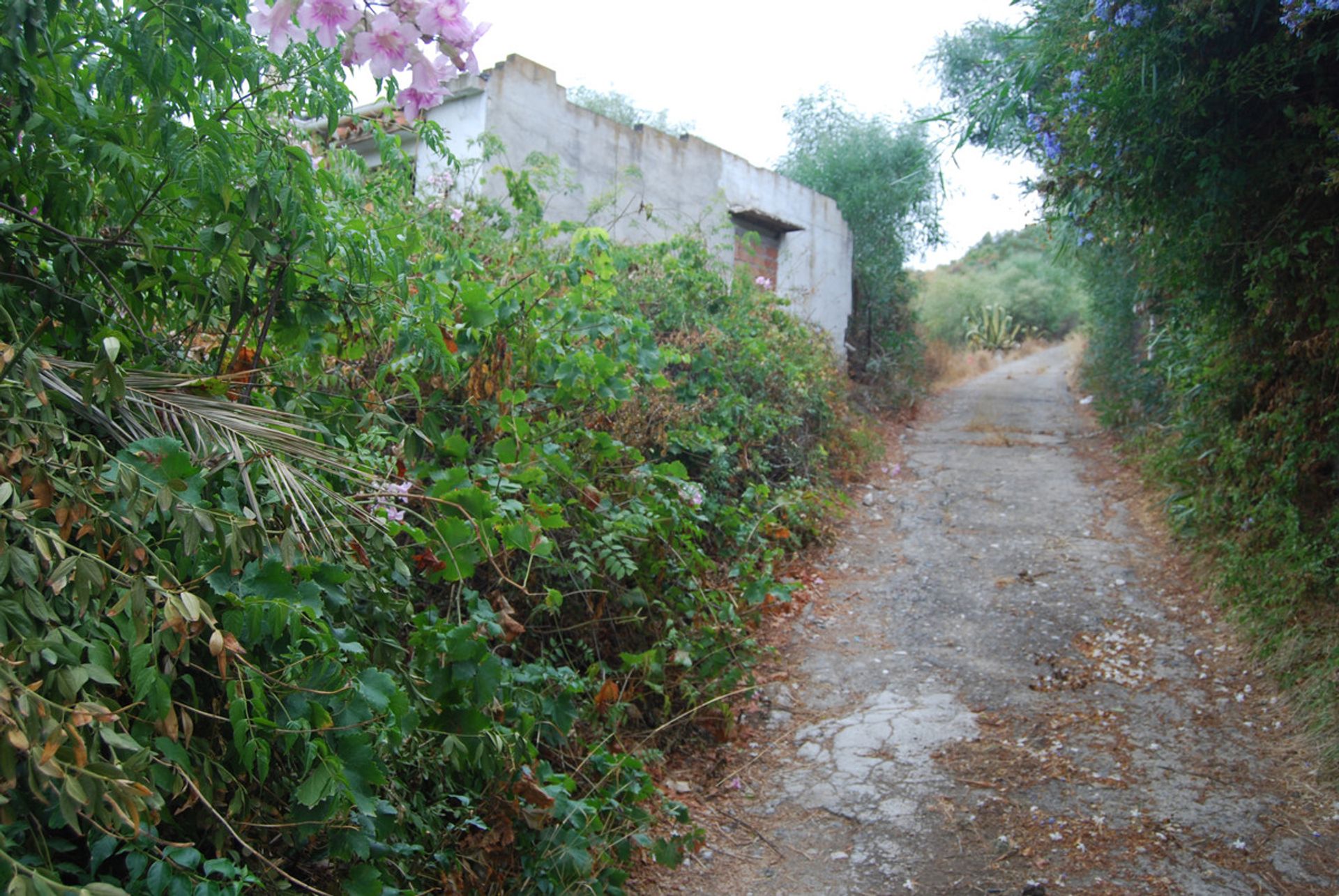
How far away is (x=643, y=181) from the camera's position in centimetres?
915

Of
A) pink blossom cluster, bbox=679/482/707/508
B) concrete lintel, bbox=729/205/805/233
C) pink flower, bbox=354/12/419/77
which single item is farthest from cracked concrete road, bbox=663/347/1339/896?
concrete lintel, bbox=729/205/805/233

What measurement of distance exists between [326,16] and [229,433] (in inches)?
34.4

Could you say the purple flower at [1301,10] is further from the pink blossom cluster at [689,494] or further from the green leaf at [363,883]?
the green leaf at [363,883]

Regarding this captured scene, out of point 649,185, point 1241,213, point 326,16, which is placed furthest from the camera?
point 649,185

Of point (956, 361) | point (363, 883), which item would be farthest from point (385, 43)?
point (956, 361)

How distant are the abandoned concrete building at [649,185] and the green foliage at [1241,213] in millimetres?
3035

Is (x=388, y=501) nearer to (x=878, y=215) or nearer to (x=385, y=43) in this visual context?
(x=385, y=43)

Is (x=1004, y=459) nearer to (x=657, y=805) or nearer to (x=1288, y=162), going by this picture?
(x=1288, y=162)

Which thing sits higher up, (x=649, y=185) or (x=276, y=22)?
(x=649, y=185)

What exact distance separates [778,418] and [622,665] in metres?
3.34

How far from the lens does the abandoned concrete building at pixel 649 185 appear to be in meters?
7.46

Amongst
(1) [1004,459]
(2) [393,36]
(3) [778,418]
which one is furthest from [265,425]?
(1) [1004,459]

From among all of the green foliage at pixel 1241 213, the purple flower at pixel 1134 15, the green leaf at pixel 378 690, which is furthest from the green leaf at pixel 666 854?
the purple flower at pixel 1134 15

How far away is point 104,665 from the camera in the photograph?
5.01 ft
